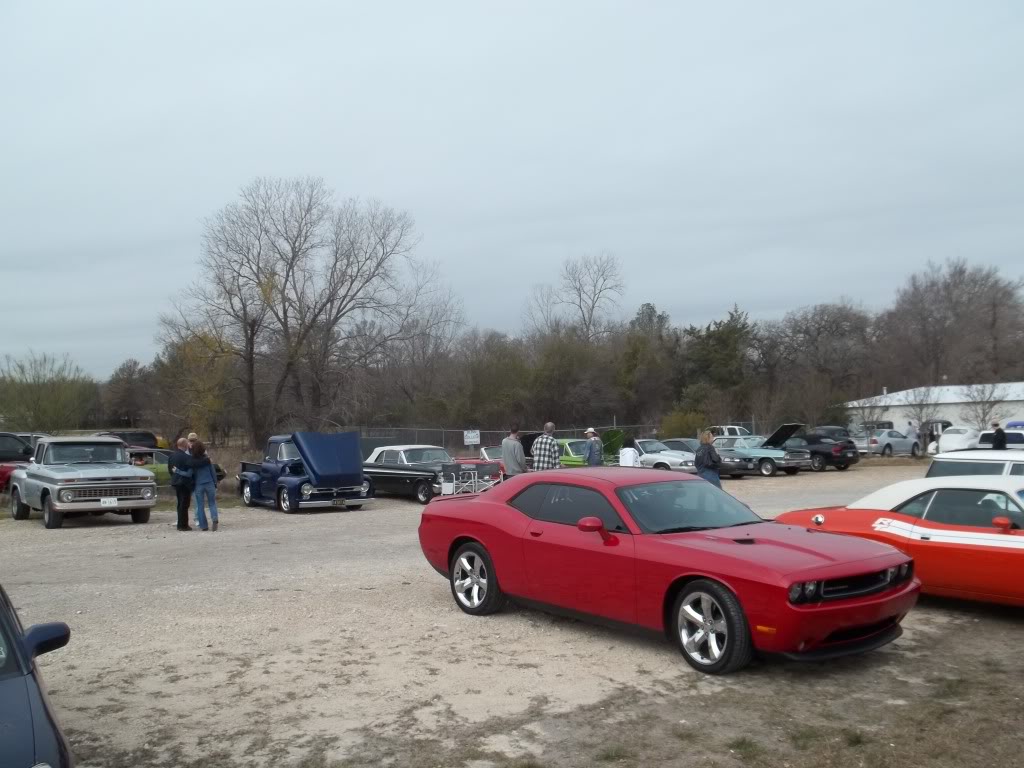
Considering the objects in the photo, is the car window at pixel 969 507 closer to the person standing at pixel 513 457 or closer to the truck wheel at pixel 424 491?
A: the person standing at pixel 513 457

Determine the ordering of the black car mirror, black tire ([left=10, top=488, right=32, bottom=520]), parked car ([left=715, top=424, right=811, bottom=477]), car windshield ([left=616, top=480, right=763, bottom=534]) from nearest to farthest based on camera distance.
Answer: the black car mirror
car windshield ([left=616, top=480, right=763, bottom=534])
black tire ([left=10, top=488, right=32, bottom=520])
parked car ([left=715, top=424, right=811, bottom=477])

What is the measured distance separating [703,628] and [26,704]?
443cm

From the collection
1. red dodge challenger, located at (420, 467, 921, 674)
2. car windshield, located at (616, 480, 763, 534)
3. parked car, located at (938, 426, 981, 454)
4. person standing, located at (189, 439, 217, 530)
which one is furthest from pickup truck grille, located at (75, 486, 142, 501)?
parked car, located at (938, 426, 981, 454)

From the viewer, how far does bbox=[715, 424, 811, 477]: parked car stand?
1288 inches

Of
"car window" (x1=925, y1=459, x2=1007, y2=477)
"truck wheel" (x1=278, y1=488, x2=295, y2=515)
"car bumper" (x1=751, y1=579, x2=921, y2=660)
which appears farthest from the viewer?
"truck wheel" (x1=278, y1=488, x2=295, y2=515)

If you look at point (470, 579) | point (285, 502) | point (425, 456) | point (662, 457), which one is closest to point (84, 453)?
point (285, 502)

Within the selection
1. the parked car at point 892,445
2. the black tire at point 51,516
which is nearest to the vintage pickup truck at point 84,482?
the black tire at point 51,516

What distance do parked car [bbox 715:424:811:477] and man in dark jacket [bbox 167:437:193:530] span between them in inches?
827

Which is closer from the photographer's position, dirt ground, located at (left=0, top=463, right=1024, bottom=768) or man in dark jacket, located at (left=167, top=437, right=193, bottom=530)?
dirt ground, located at (left=0, top=463, right=1024, bottom=768)

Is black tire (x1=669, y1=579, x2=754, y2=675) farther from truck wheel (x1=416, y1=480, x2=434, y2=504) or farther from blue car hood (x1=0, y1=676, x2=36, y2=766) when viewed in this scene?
truck wheel (x1=416, y1=480, x2=434, y2=504)

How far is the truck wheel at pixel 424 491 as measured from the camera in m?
22.5

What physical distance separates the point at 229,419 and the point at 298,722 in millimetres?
43018

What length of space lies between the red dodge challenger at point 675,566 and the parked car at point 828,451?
27747mm

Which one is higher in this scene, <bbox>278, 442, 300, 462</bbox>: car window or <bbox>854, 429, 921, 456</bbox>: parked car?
<bbox>278, 442, 300, 462</bbox>: car window
